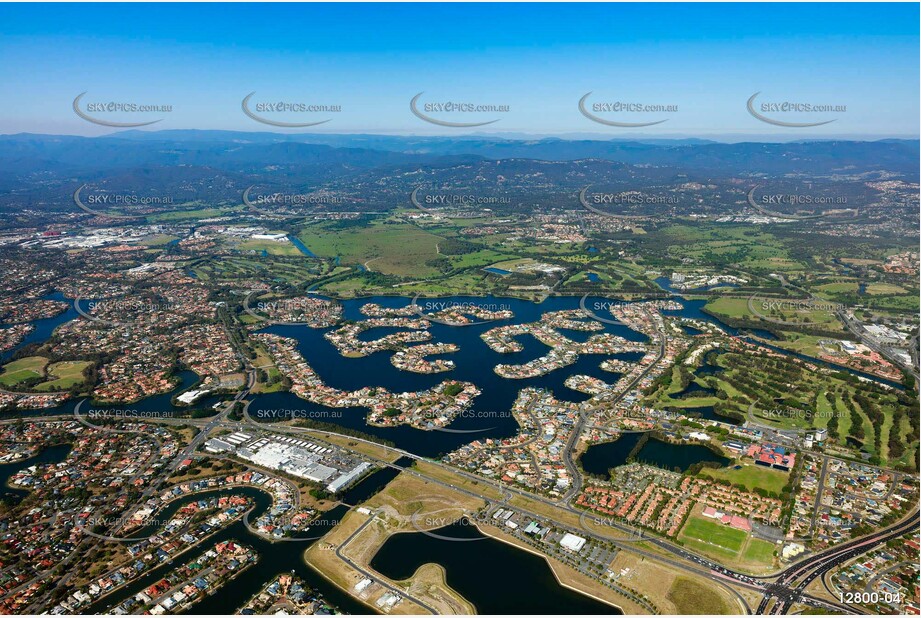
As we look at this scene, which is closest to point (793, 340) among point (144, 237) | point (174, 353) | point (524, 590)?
point (524, 590)

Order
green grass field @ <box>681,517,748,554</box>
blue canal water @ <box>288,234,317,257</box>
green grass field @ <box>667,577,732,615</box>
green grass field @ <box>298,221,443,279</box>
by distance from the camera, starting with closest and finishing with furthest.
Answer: green grass field @ <box>667,577,732,615</box> → green grass field @ <box>681,517,748,554</box> → green grass field @ <box>298,221,443,279</box> → blue canal water @ <box>288,234,317,257</box>

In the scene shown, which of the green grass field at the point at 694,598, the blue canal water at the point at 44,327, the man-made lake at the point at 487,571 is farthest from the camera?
the blue canal water at the point at 44,327

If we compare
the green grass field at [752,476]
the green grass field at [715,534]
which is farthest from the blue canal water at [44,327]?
the green grass field at [752,476]

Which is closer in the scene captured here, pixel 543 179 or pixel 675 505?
pixel 675 505

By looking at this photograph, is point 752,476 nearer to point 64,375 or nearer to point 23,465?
point 23,465

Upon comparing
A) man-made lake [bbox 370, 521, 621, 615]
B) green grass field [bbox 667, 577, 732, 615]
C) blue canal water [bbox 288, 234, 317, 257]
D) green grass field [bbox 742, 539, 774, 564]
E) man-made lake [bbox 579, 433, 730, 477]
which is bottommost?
man-made lake [bbox 370, 521, 621, 615]

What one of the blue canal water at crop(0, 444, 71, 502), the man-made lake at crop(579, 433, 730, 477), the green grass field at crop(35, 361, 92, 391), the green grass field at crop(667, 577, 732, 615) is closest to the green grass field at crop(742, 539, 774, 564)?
the green grass field at crop(667, 577, 732, 615)

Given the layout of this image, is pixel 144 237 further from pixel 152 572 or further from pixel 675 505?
pixel 675 505

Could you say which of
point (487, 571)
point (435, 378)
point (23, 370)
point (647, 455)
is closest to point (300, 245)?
point (23, 370)

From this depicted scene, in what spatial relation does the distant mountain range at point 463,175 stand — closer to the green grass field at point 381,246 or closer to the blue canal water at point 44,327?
the green grass field at point 381,246

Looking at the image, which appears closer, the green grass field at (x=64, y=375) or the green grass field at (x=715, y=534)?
the green grass field at (x=715, y=534)

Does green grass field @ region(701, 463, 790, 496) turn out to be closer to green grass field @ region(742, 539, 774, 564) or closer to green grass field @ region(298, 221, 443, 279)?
green grass field @ region(742, 539, 774, 564)
